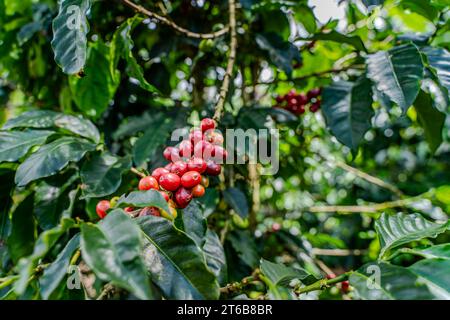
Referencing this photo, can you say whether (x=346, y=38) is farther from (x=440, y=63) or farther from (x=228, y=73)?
(x=228, y=73)

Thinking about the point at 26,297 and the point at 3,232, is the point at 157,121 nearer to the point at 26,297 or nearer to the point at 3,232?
the point at 3,232

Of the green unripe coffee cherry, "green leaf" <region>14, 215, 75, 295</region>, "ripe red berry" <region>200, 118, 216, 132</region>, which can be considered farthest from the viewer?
the green unripe coffee cherry

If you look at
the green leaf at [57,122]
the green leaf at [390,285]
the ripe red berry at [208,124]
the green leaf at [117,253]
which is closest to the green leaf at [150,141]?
the green leaf at [57,122]

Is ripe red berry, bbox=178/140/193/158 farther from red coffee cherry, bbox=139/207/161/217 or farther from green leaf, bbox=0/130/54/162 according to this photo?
green leaf, bbox=0/130/54/162

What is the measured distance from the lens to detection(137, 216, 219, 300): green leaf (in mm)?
562

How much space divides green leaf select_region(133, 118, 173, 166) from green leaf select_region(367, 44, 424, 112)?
0.57 meters

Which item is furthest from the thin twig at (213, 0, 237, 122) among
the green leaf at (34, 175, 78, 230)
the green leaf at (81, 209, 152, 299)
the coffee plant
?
the green leaf at (34, 175, 78, 230)

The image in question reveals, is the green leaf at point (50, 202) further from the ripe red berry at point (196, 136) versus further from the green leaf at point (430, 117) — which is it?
the green leaf at point (430, 117)

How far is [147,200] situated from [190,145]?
0.21 metres

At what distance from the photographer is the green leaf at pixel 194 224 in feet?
2.39

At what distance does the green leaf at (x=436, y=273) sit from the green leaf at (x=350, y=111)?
534 mm

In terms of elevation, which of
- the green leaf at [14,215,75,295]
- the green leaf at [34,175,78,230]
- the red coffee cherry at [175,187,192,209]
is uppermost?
the green leaf at [14,215,75,295]

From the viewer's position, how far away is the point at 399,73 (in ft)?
3.06

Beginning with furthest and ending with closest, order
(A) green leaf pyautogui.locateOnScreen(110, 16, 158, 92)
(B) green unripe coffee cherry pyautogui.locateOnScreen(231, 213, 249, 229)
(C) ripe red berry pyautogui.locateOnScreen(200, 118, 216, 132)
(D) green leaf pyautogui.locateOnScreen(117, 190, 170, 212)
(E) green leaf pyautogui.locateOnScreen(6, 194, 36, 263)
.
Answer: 1. (B) green unripe coffee cherry pyautogui.locateOnScreen(231, 213, 249, 229)
2. (E) green leaf pyautogui.locateOnScreen(6, 194, 36, 263)
3. (A) green leaf pyautogui.locateOnScreen(110, 16, 158, 92)
4. (C) ripe red berry pyautogui.locateOnScreen(200, 118, 216, 132)
5. (D) green leaf pyautogui.locateOnScreen(117, 190, 170, 212)
